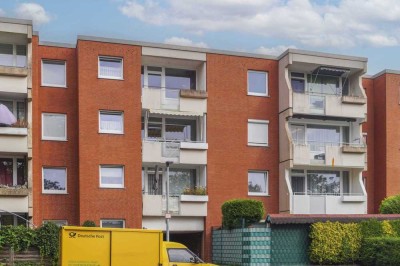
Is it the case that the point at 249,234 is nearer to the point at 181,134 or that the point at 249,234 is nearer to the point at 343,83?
the point at 181,134

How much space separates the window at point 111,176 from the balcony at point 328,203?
9.54 metres

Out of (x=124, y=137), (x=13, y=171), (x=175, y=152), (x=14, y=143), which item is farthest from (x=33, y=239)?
(x=175, y=152)

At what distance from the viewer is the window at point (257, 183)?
3553 centimetres

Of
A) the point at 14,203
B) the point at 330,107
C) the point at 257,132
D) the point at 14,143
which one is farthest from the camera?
the point at 330,107

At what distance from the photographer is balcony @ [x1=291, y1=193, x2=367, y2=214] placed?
113 ft

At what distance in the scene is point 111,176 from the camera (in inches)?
1283

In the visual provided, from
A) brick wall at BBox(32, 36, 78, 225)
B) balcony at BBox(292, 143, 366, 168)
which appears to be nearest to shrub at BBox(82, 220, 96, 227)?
brick wall at BBox(32, 36, 78, 225)

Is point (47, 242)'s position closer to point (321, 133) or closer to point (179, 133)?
point (179, 133)

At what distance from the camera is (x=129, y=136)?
32.9 metres

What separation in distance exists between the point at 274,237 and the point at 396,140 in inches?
549

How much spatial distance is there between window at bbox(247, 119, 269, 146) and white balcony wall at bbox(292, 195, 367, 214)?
3.73 m

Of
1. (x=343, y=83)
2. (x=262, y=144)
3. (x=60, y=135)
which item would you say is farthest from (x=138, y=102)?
(x=343, y=83)

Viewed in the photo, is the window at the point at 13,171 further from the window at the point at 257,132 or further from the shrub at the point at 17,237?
the window at the point at 257,132

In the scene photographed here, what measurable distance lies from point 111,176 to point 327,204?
480 inches
